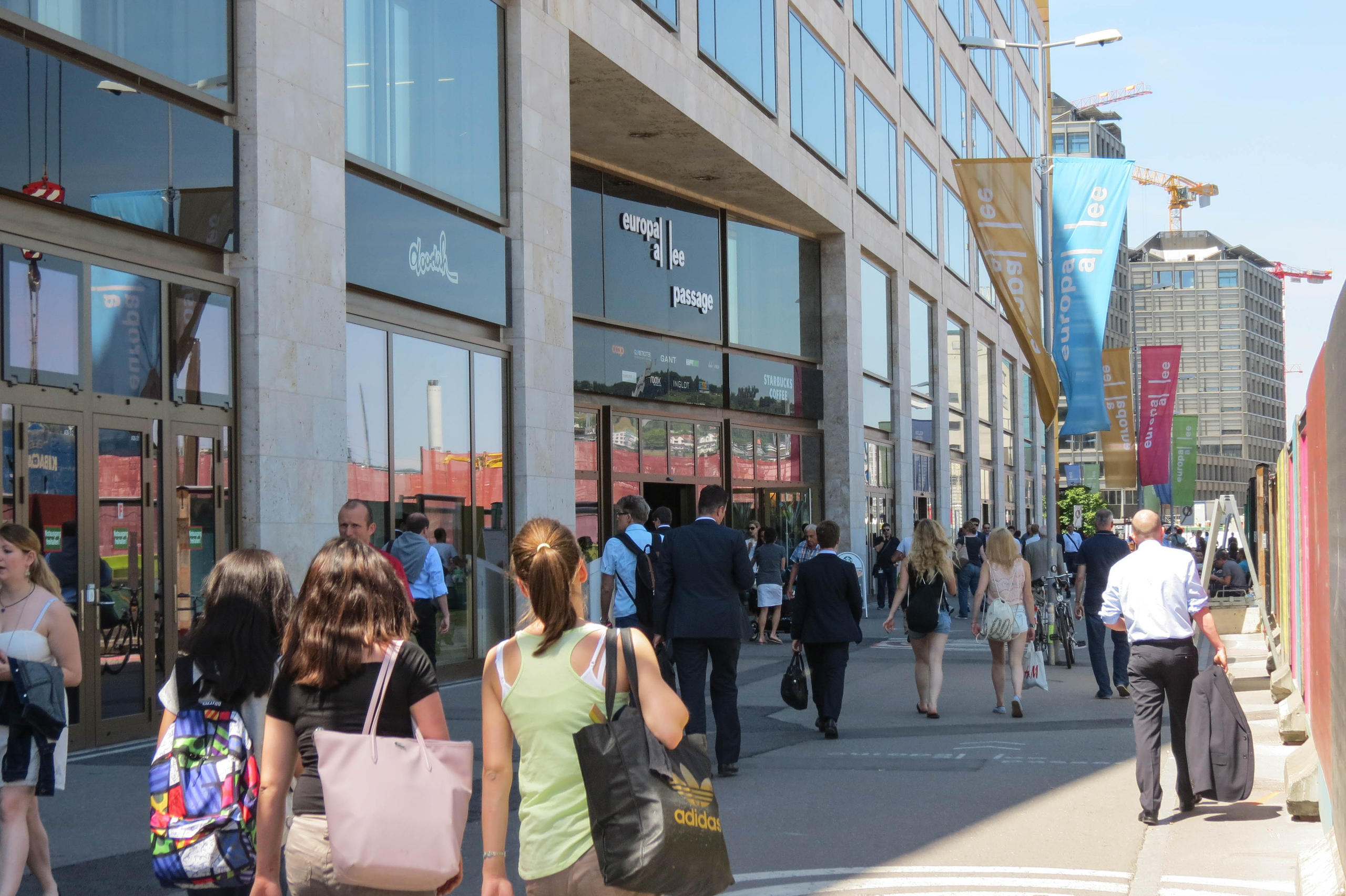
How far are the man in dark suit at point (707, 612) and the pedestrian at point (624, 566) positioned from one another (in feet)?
6.49

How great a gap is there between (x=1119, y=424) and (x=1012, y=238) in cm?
1106

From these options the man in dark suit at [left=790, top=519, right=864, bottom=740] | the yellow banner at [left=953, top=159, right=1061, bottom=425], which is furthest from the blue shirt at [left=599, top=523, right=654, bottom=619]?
the yellow banner at [left=953, top=159, right=1061, bottom=425]

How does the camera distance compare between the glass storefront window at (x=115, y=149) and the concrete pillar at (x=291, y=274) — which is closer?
the glass storefront window at (x=115, y=149)

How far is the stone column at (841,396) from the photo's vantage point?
27.6 m

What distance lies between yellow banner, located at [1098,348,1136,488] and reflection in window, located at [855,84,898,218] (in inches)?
231

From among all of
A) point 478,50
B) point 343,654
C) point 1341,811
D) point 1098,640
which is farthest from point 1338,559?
point 478,50

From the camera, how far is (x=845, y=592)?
10.9m

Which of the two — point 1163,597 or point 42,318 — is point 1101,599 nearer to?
point 1163,597

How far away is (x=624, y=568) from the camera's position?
11625mm

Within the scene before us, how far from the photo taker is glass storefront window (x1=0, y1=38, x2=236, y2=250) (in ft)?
32.3

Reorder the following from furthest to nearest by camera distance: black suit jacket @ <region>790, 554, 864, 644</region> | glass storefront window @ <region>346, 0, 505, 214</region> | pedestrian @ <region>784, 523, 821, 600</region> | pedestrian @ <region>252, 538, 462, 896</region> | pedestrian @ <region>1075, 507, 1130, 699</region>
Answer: pedestrian @ <region>784, 523, 821, 600</region> → glass storefront window @ <region>346, 0, 505, 214</region> → pedestrian @ <region>1075, 507, 1130, 699</region> → black suit jacket @ <region>790, 554, 864, 644</region> → pedestrian @ <region>252, 538, 462, 896</region>

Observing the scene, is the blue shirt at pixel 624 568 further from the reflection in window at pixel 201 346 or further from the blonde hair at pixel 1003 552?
the reflection in window at pixel 201 346

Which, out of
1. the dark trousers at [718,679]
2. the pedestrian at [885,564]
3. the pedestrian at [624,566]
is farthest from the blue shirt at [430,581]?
the pedestrian at [885,564]

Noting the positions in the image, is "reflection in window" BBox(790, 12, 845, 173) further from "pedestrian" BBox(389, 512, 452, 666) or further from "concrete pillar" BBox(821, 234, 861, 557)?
"pedestrian" BBox(389, 512, 452, 666)
